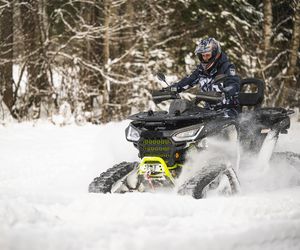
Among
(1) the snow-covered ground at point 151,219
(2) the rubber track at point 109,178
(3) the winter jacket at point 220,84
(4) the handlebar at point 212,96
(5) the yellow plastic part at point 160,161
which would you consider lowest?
(1) the snow-covered ground at point 151,219

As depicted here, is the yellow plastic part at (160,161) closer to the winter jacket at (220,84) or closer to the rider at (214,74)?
the rider at (214,74)

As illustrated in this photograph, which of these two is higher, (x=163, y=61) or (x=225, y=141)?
(x=163, y=61)

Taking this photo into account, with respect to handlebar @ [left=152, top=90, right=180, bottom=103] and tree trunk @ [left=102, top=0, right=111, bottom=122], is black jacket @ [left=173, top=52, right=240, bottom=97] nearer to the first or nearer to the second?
handlebar @ [left=152, top=90, right=180, bottom=103]

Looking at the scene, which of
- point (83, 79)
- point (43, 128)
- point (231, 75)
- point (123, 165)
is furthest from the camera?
point (83, 79)

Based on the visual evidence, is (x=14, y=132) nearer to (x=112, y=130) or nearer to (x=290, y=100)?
(x=112, y=130)

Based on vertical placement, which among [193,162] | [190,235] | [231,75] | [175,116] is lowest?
[190,235]

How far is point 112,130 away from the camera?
423 inches

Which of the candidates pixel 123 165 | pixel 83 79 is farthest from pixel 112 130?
pixel 123 165

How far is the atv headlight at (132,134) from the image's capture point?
6.04 m

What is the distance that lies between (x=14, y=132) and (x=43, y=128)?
0.79 m

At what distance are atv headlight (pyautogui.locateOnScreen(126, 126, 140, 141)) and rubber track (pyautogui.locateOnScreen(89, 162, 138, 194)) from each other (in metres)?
0.40

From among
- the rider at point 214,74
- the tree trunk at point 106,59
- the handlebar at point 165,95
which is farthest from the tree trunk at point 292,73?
the handlebar at point 165,95

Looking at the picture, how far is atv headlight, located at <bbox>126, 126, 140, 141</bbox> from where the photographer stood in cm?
604

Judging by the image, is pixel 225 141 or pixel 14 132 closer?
pixel 225 141
